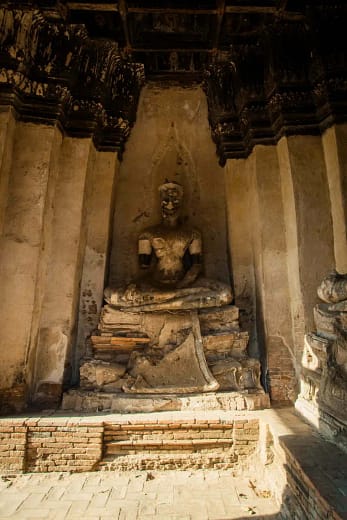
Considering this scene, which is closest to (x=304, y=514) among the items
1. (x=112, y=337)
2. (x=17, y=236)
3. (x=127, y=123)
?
(x=112, y=337)

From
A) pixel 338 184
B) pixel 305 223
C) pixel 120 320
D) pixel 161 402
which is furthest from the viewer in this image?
pixel 120 320

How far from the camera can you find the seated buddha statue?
505 cm

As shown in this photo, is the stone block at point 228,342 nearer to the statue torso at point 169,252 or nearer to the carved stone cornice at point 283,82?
the statue torso at point 169,252

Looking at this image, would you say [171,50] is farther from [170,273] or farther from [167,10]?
[170,273]

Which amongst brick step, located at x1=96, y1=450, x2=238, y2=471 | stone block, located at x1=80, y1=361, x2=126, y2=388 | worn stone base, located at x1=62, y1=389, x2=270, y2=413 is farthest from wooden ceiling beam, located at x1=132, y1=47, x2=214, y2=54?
brick step, located at x1=96, y1=450, x2=238, y2=471

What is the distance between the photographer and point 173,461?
12.9 feet

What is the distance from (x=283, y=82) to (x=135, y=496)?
567cm

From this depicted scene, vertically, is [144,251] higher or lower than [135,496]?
higher

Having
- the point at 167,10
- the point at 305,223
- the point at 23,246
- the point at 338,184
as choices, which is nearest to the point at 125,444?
the point at 23,246

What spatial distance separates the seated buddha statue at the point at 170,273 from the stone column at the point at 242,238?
47 cm

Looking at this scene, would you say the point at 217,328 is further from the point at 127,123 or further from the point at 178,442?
the point at 127,123

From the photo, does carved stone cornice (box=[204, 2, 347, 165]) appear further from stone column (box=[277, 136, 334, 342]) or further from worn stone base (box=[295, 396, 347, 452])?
worn stone base (box=[295, 396, 347, 452])

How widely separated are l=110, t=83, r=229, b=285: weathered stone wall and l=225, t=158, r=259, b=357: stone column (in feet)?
1.43

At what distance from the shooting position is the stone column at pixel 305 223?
15.6 feet
